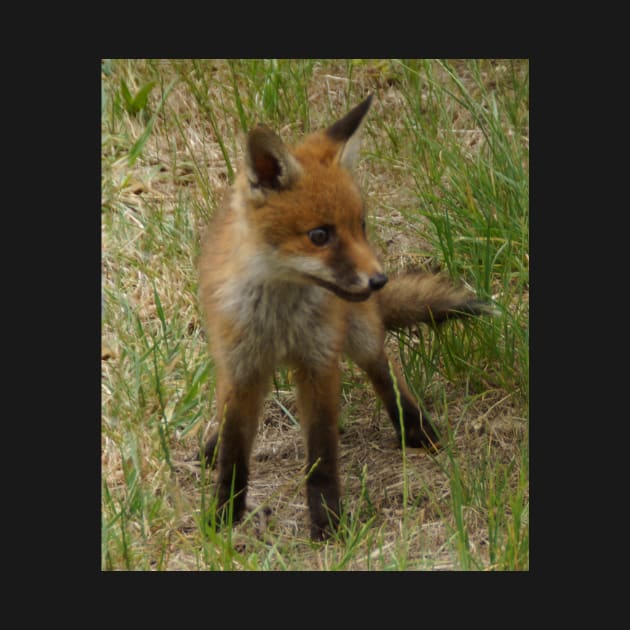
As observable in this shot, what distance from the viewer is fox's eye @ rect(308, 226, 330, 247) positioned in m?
4.29

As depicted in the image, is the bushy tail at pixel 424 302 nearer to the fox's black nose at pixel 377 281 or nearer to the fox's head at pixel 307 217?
the fox's head at pixel 307 217

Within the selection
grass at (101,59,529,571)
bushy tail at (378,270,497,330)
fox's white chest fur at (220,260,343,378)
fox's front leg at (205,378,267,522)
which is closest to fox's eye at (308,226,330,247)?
fox's white chest fur at (220,260,343,378)

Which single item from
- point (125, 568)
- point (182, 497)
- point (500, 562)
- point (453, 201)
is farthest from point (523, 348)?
point (125, 568)

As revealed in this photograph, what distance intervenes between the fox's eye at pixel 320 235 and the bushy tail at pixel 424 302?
4.68ft

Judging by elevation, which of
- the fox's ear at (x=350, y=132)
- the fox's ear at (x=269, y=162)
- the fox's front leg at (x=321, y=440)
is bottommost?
the fox's front leg at (x=321, y=440)

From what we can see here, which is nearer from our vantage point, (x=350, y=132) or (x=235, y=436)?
(x=350, y=132)

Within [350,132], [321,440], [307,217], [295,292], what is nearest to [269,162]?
[307,217]

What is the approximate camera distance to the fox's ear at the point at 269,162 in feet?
14.1

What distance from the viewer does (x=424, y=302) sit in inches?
225

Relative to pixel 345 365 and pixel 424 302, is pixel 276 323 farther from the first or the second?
pixel 345 365

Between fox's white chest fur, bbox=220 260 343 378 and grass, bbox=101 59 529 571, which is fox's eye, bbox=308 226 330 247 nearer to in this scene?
fox's white chest fur, bbox=220 260 343 378

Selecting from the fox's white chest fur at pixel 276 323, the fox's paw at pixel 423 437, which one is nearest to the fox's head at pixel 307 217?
the fox's white chest fur at pixel 276 323

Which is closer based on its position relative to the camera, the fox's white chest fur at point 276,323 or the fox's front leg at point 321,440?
the fox's white chest fur at point 276,323

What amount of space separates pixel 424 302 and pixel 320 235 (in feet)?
5.20
